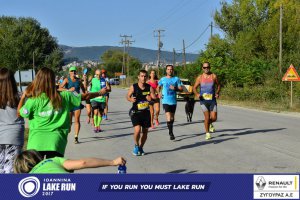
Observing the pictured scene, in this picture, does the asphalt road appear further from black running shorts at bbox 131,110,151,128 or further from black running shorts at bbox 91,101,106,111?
black running shorts at bbox 91,101,106,111

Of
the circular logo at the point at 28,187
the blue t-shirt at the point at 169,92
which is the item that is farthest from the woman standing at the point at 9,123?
the blue t-shirt at the point at 169,92

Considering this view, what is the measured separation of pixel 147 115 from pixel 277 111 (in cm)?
1480

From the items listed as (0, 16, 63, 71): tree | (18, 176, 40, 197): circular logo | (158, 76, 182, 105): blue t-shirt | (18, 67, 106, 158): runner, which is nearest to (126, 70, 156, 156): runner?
(158, 76, 182, 105): blue t-shirt

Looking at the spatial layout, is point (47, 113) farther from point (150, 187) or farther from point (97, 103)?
point (97, 103)

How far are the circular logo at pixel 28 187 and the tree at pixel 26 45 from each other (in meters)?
73.3

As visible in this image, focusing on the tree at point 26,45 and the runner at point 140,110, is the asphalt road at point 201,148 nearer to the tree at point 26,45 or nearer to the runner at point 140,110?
the runner at point 140,110

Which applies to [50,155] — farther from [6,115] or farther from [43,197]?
[43,197]

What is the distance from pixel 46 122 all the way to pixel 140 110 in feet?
15.4

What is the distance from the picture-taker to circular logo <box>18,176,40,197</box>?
10.3 feet

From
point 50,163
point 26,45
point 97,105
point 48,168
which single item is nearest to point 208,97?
point 97,105

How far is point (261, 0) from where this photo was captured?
5375 cm

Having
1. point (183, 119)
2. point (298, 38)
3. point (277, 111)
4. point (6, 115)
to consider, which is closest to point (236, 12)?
point (298, 38)

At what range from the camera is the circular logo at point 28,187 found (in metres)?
3.15

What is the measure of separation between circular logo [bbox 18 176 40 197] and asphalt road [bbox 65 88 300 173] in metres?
4.78
